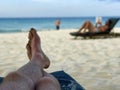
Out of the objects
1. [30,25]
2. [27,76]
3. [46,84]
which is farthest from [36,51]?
[30,25]

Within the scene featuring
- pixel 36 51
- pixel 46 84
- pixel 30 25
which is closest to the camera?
pixel 46 84

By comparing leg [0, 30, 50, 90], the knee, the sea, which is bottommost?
the sea

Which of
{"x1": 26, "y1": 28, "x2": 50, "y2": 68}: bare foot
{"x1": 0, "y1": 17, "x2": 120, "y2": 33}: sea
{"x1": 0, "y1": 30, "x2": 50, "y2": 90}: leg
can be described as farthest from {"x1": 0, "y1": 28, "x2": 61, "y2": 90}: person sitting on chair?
{"x1": 0, "y1": 17, "x2": 120, "y2": 33}: sea

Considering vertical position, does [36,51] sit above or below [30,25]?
above

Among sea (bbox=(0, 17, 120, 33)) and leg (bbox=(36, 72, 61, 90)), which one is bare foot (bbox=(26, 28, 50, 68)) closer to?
leg (bbox=(36, 72, 61, 90))

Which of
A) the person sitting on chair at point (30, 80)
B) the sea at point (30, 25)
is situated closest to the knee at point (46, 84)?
the person sitting on chair at point (30, 80)

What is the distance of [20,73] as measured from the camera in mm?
2242

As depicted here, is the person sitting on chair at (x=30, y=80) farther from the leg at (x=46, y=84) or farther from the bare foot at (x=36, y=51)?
the bare foot at (x=36, y=51)

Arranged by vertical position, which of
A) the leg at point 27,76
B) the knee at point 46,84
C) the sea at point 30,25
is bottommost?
the sea at point 30,25

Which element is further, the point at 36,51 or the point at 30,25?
the point at 30,25

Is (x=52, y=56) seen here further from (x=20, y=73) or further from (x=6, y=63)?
(x=20, y=73)

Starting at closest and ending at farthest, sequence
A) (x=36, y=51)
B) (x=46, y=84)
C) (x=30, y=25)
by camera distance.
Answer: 1. (x=46, y=84)
2. (x=36, y=51)
3. (x=30, y=25)

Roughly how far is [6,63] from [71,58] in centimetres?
137

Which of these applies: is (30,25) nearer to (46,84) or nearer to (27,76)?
(27,76)
